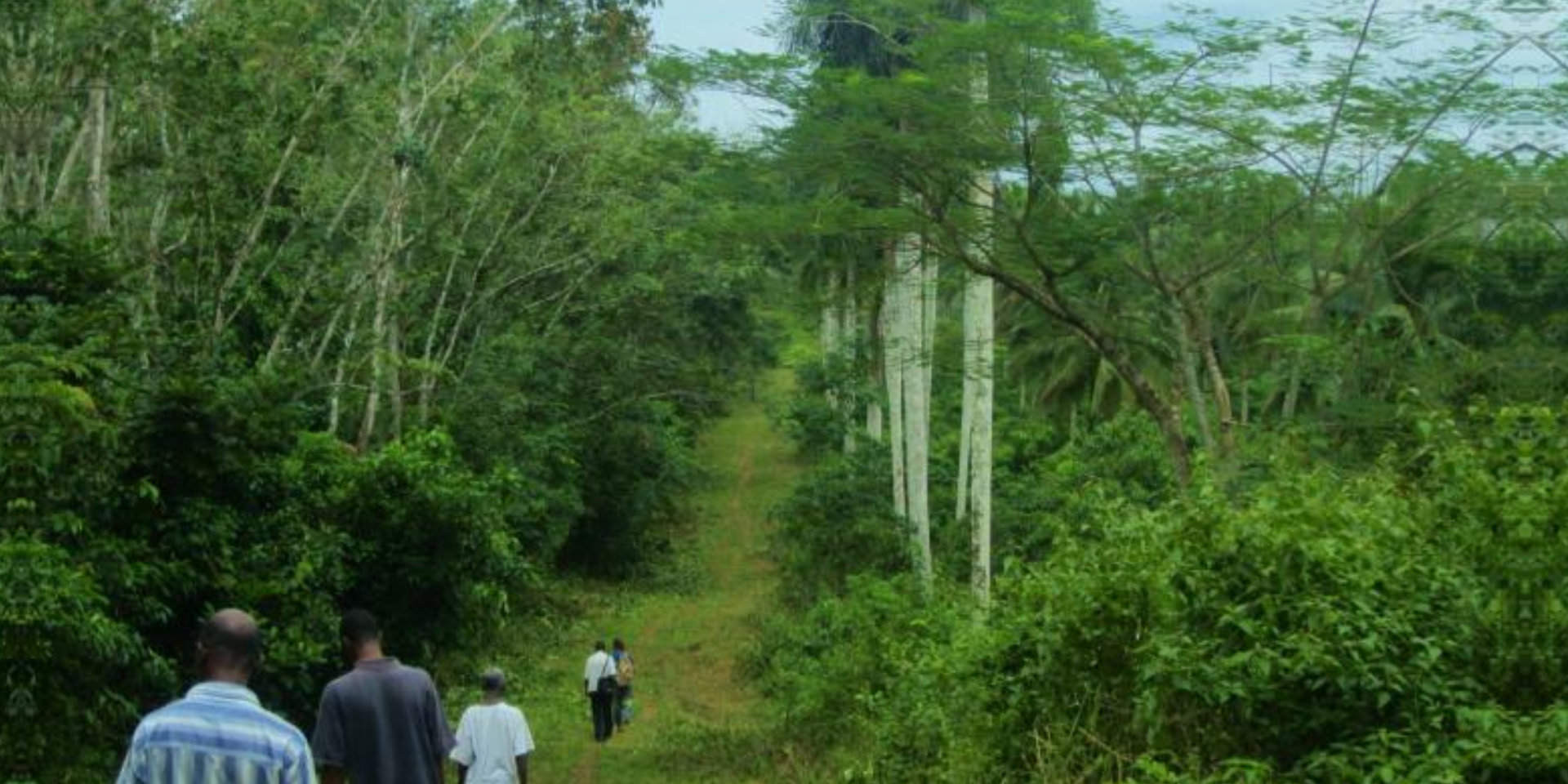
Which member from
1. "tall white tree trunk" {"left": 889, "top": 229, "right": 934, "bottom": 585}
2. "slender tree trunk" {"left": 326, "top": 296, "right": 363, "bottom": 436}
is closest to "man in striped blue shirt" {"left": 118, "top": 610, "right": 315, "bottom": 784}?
"slender tree trunk" {"left": 326, "top": 296, "right": 363, "bottom": 436}

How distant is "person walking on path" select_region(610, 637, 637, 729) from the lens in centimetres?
2261

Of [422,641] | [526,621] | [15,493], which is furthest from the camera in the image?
[526,621]

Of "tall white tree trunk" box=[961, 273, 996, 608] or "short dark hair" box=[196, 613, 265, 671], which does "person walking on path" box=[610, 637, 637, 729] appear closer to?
"tall white tree trunk" box=[961, 273, 996, 608]

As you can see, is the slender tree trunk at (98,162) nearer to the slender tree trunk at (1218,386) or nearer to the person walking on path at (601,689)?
the person walking on path at (601,689)

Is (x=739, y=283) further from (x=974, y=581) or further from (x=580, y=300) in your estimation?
(x=974, y=581)

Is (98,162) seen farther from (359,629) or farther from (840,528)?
(840,528)

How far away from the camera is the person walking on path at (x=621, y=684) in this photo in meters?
22.6

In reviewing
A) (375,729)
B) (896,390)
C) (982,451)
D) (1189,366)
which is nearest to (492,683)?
(375,729)

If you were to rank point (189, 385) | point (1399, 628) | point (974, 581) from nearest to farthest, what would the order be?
1. point (1399, 628)
2. point (189, 385)
3. point (974, 581)

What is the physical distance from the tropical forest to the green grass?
0.62 ft

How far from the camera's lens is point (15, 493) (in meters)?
12.3

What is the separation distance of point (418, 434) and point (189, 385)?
4.31m

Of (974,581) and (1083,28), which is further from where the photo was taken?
(974,581)

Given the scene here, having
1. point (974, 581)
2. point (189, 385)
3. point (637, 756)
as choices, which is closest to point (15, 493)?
point (189, 385)
